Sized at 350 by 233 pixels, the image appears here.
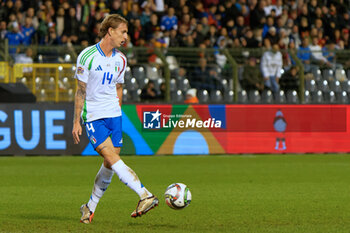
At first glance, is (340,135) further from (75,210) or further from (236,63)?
(75,210)

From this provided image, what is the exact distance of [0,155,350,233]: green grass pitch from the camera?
26.9 ft

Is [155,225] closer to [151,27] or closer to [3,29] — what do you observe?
[3,29]

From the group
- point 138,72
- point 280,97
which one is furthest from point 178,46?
point 280,97

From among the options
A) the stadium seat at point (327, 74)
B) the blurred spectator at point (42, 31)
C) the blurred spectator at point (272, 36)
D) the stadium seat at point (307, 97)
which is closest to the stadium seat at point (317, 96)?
the stadium seat at point (307, 97)

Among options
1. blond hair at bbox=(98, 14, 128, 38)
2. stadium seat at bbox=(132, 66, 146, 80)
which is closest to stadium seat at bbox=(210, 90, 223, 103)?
stadium seat at bbox=(132, 66, 146, 80)

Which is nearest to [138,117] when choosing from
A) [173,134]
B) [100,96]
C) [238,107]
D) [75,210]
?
[173,134]

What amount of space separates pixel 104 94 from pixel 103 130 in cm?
38

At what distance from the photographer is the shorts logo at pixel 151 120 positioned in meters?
18.6

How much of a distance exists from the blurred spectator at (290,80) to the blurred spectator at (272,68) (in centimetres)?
16

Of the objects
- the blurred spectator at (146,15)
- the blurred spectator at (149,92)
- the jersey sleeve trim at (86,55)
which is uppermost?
the blurred spectator at (146,15)

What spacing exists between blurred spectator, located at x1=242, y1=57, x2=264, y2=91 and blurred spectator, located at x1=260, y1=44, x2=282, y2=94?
0.15 m

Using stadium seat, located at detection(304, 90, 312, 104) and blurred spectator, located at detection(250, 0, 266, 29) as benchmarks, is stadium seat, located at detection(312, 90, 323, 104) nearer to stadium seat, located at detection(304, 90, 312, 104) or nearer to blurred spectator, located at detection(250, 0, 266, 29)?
stadium seat, located at detection(304, 90, 312, 104)

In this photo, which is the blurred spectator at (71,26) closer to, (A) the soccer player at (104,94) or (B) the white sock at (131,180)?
(A) the soccer player at (104,94)

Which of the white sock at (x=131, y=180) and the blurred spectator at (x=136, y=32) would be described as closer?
the white sock at (x=131, y=180)
